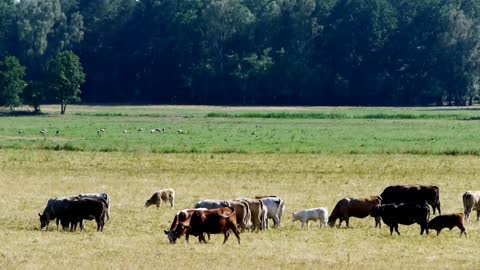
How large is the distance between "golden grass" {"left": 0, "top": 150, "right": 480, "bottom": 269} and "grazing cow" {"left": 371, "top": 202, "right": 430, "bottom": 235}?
0.35 metres

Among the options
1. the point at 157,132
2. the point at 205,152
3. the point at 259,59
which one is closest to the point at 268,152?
the point at 205,152

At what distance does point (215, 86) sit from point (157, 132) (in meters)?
58.5

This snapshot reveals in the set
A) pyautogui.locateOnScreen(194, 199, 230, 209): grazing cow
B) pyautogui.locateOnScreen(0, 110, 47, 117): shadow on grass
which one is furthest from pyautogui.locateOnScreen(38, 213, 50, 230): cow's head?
pyautogui.locateOnScreen(0, 110, 47, 117): shadow on grass

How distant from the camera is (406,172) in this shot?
1596 inches

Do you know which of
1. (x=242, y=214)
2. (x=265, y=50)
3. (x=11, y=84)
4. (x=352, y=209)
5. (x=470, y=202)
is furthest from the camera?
(x=265, y=50)

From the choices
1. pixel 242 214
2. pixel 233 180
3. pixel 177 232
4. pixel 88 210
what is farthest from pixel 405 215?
pixel 233 180

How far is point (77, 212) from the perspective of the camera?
1038 inches

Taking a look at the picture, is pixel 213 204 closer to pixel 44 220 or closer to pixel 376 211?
pixel 376 211

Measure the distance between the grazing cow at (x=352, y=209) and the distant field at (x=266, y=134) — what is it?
71.9ft

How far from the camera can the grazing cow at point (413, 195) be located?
1156 inches

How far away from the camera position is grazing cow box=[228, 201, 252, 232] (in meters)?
26.1

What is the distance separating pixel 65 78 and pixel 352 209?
248 ft

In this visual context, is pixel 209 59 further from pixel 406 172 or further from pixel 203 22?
pixel 406 172

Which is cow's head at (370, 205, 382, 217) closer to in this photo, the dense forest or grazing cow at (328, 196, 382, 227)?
grazing cow at (328, 196, 382, 227)
